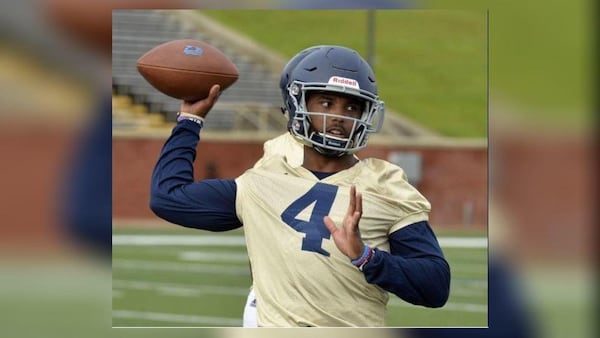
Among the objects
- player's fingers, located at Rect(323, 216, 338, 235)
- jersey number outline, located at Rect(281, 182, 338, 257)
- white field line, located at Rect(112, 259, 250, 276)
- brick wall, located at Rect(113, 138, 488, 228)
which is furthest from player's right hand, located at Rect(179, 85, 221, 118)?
brick wall, located at Rect(113, 138, 488, 228)

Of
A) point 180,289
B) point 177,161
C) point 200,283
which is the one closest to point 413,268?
point 177,161

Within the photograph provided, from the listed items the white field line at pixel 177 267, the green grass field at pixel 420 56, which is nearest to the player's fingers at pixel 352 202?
the white field line at pixel 177 267

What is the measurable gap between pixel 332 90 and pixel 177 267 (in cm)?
493

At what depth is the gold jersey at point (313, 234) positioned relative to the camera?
2279 millimetres

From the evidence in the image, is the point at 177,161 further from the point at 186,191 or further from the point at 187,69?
the point at 187,69

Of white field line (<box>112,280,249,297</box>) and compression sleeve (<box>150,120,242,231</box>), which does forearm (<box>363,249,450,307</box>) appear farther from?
white field line (<box>112,280,249,297</box>)

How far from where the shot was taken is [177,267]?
281 inches

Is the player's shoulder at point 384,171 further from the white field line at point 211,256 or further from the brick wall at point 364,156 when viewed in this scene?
the brick wall at point 364,156

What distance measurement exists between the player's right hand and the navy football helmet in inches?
6.7

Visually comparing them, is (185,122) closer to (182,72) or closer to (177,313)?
(182,72)

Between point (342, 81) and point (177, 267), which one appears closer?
point (342, 81)

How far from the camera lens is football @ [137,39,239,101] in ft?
8.10

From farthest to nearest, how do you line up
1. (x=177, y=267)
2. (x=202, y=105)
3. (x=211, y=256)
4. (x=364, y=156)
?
(x=364, y=156) < (x=211, y=256) < (x=177, y=267) < (x=202, y=105)

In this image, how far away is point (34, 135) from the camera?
2.59m
